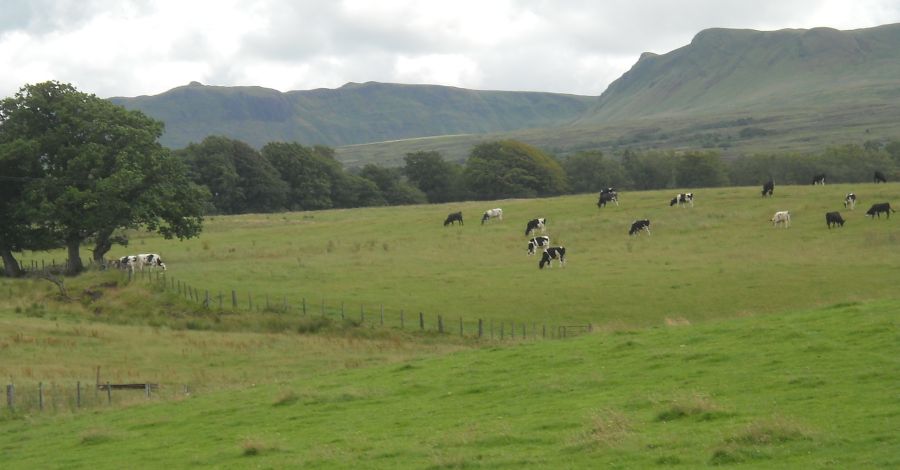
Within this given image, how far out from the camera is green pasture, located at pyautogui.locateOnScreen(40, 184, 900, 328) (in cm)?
4025

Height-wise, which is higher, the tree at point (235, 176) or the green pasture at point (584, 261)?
the tree at point (235, 176)

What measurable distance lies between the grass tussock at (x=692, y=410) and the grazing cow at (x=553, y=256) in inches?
1385

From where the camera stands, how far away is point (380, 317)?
39906 mm

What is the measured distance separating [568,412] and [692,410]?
255 cm

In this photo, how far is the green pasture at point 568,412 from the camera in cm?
1305

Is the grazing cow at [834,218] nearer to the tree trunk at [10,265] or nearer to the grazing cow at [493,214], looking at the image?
the grazing cow at [493,214]

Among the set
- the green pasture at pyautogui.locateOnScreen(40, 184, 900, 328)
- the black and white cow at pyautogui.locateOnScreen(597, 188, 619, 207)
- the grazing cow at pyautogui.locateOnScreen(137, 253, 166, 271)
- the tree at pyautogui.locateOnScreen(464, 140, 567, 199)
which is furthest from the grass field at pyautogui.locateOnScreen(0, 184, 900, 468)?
the tree at pyautogui.locateOnScreen(464, 140, 567, 199)

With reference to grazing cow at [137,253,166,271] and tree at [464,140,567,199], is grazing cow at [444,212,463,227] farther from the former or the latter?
tree at [464,140,567,199]

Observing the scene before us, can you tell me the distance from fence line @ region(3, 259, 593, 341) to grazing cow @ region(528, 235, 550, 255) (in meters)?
16.1

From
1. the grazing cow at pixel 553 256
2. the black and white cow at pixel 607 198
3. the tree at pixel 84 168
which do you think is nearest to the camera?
the grazing cow at pixel 553 256

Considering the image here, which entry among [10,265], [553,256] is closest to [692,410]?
[553,256]

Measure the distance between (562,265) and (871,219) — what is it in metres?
21.1

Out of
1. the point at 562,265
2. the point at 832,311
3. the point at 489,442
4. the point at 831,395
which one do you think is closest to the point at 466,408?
the point at 489,442

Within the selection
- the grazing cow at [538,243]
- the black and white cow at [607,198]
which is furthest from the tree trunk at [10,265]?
the black and white cow at [607,198]
